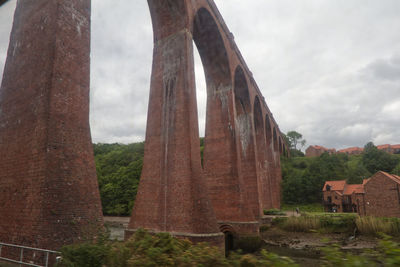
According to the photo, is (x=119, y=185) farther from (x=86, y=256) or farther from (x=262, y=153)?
(x=86, y=256)

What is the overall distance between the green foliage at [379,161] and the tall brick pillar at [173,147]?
5209 cm

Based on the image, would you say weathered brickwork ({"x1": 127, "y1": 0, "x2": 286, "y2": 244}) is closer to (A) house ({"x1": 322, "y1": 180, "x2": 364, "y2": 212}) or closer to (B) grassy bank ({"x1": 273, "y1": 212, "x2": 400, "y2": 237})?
(B) grassy bank ({"x1": 273, "y1": 212, "x2": 400, "y2": 237})

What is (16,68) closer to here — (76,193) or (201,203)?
(76,193)

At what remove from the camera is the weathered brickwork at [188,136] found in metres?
9.88

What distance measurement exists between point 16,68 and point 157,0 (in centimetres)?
691

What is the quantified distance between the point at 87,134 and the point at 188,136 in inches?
170

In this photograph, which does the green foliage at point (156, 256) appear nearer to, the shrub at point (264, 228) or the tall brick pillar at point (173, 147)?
the tall brick pillar at point (173, 147)

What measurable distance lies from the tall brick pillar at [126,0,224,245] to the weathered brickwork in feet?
0.11

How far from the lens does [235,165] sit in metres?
15.3

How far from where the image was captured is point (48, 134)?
5801 mm

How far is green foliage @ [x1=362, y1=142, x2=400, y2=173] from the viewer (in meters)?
50.5

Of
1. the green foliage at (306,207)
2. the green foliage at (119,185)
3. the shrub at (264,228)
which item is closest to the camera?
the shrub at (264,228)

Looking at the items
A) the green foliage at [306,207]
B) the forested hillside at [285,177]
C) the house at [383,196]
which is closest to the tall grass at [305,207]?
the green foliage at [306,207]

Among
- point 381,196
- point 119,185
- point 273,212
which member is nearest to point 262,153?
point 273,212
